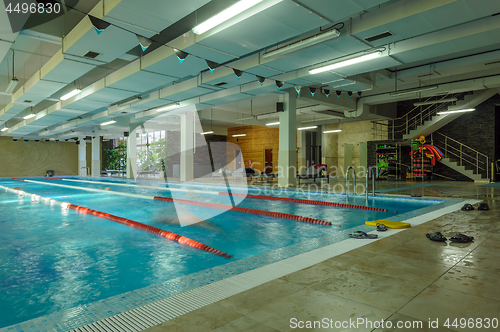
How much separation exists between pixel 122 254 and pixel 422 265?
3088 millimetres

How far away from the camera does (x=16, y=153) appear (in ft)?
78.4

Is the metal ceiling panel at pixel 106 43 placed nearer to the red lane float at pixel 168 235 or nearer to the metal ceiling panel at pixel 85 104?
the red lane float at pixel 168 235

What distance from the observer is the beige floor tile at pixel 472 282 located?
6.10 ft

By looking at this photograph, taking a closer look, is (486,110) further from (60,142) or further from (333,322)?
(60,142)

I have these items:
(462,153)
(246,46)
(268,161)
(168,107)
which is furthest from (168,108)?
(462,153)

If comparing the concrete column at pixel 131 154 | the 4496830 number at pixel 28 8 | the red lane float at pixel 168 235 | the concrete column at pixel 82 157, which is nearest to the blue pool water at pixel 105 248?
the red lane float at pixel 168 235

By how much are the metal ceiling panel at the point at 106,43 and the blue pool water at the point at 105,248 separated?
3.55 metres

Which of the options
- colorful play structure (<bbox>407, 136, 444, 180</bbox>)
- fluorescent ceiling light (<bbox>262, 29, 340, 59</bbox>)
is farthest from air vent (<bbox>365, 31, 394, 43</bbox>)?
colorful play structure (<bbox>407, 136, 444, 180</bbox>)

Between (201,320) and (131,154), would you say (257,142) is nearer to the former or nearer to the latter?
(131,154)

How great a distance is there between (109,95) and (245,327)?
10.9 m

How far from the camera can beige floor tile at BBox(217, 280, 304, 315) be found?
1719 millimetres

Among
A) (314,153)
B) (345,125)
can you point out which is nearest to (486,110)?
(345,125)

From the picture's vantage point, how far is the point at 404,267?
2363 millimetres

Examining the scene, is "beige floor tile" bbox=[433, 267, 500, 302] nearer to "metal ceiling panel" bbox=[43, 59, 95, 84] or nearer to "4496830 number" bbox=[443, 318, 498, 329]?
"4496830 number" bbox=[443, 318, 498, 329]
